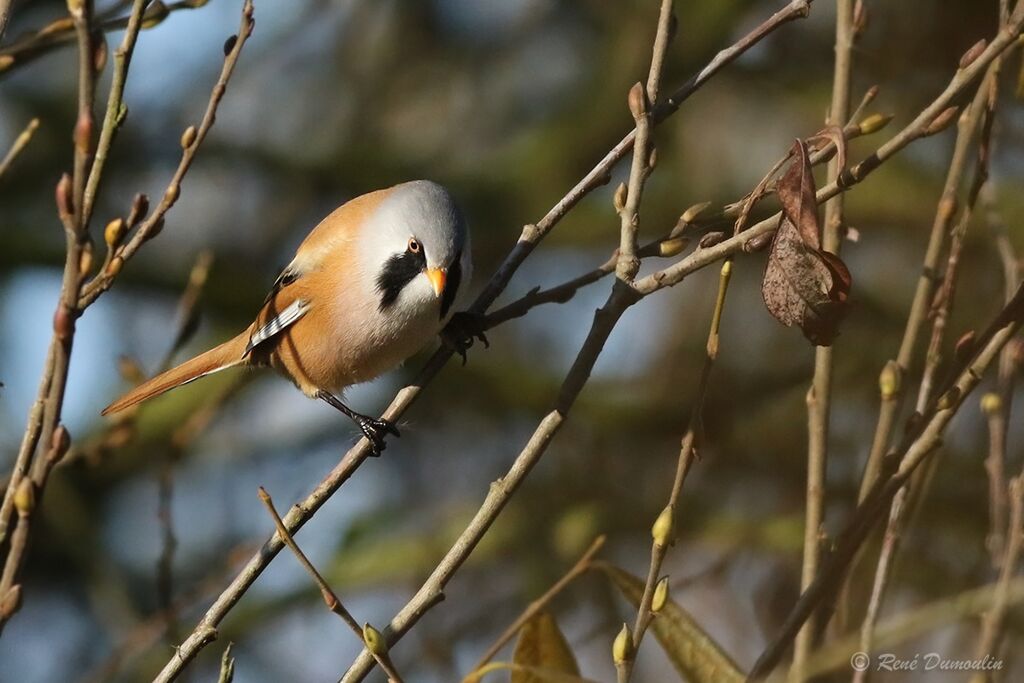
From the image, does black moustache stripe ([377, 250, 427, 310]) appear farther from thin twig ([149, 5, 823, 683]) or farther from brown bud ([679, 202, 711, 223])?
brown bud ([679, 202, 711, 223])

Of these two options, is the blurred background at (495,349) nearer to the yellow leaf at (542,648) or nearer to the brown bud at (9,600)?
the yellow leaf at (542,648)

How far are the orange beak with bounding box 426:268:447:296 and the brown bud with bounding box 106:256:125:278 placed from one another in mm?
1588

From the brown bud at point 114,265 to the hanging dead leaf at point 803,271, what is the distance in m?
0.99

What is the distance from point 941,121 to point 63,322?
→ 1.44m

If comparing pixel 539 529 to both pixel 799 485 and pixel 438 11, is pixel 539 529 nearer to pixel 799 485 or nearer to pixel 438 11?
pixel 799 485

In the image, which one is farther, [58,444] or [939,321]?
[939,321]

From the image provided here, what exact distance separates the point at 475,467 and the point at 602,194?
5.19 ft

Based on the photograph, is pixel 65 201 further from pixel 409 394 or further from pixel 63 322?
pixel 409 394

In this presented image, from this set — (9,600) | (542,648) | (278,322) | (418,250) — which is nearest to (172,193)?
(9,600)

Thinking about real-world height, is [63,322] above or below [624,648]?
above

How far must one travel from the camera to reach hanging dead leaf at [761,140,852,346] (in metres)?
1.83

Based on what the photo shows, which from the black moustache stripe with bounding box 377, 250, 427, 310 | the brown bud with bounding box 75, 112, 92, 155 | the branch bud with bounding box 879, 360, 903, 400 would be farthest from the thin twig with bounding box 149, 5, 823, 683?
the black moustache stripe with bounding box 377, 250, 427, 310

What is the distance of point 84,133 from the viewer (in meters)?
1.78

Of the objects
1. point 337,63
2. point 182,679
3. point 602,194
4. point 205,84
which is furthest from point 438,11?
point 182,679
